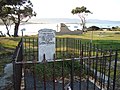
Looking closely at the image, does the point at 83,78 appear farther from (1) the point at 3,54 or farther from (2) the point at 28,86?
(1) the point at 3,54

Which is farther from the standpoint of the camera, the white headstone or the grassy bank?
the grassy bank

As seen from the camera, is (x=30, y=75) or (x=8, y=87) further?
(x=30, y=75)

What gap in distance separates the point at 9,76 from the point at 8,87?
4.26 ft

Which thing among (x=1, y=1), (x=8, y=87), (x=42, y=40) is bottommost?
(x=8, y=87)

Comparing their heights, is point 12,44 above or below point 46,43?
below

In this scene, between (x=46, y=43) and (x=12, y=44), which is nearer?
(x=46, y=43)

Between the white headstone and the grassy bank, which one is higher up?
the white headstone

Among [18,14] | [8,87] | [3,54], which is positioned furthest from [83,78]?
[18,14]

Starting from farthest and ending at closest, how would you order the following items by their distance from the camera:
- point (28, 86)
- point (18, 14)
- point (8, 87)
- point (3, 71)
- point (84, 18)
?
point (84, 18) < point (18, 14) < point (3, 71) < point (8, 87) < point (28, 86)

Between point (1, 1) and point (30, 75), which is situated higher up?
point (1, 1)

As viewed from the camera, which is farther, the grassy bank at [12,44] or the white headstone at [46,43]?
the grassy bank at [12,44]

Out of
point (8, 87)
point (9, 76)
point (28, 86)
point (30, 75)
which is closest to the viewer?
point (28, 86)

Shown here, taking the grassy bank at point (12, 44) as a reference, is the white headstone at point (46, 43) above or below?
above

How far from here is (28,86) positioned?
6062 millimetres
